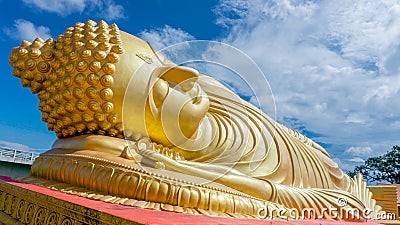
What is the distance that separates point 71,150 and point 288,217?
6.45 ft

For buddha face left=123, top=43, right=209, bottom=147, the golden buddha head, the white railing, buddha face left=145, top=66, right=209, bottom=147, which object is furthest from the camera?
the white railing

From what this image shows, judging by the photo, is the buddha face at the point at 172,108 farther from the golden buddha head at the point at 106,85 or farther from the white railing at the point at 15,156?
the white railing at the point at 15,156

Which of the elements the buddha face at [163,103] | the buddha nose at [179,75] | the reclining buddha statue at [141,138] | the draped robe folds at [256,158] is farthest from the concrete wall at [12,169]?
the buddha nose at [179,75]

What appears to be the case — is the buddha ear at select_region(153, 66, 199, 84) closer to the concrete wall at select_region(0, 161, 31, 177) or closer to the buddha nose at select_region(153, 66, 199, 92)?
the buddha nose at select_region(153, 66, 199, 92)

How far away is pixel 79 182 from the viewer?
8.09ft

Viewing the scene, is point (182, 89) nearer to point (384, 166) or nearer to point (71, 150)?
point (71, 150)

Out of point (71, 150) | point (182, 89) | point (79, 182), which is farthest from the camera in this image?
point (182, 89)

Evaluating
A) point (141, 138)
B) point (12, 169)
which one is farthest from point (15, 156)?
point (141, 138)

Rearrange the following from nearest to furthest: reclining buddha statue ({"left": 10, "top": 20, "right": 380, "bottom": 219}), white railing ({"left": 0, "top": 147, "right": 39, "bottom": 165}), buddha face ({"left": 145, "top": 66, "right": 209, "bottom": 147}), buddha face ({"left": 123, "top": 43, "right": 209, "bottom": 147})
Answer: reclining buddha statue ({"left": 10, "top": 20, "right": 380, "bottom": 219}) < buddha face ({"left": 123, "top": 43, "right": 209, "bottom": 147}) < buddha face ({"left": 145, "top": 66, "right": 209, "bottom": 147}) < white railing ({"left": 0, "top": 147, "right": 39, "bottom": 165})

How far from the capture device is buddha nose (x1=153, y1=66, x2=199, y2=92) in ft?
10.3

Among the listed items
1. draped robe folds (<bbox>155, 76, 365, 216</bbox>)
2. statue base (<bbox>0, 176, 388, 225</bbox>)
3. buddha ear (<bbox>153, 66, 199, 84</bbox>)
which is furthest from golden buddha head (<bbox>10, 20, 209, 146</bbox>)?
statue base (<bbox>0, 176, 388, 225</bbox>)

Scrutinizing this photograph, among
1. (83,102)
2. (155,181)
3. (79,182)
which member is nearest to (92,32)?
(83,102)

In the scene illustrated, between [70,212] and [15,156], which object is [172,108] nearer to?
[70,212]

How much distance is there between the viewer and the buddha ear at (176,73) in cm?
314
